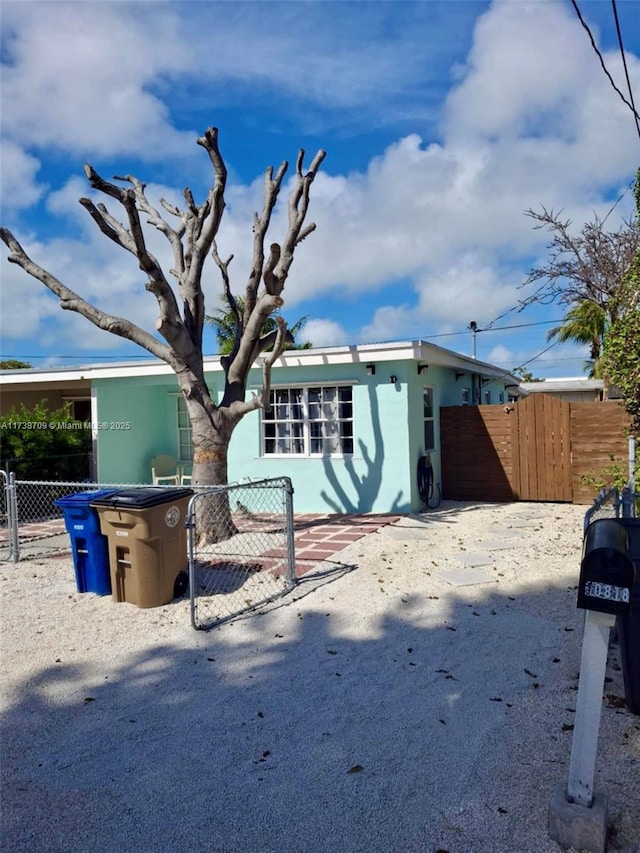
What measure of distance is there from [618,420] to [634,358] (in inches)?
261

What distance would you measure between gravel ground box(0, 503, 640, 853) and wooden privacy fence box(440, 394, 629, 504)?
5.49m

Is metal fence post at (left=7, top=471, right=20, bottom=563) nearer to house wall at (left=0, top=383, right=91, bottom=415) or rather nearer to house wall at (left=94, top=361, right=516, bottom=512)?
house wall at (left=94, top=361, right=516, bottom=512)

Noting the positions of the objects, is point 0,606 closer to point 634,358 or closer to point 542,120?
point 634,358

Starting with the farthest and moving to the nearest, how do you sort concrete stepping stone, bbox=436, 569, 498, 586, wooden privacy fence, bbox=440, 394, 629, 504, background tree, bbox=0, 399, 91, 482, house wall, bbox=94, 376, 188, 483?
house wall, bbox=94, 376, 188, 483 → background tree, bbox=0, 399, 91, 482 → wooden privacy fence, bbox=440, 394, 629, 504 → concrete stepping stone, bbox=436, 569, 498, 586

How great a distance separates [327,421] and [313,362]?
116cm

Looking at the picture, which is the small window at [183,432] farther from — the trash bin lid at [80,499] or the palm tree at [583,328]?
the palm tree at [583,328]

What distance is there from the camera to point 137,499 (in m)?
5.52

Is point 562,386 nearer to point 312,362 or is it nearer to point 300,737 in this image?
point 312,362

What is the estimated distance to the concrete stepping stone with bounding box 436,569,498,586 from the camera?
243 inches

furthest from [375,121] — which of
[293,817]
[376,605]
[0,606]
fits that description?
[293,817]

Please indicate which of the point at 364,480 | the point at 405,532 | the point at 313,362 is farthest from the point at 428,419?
the point at 405,532

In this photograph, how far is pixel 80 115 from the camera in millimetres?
8141

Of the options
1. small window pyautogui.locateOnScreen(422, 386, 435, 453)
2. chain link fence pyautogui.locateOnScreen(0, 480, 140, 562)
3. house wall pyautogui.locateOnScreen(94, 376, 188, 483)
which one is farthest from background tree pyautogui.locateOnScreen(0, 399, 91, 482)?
small window pyautogui.locateOnScreen(422, 386, 435, 453)

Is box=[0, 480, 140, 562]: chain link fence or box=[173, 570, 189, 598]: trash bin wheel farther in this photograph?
box=[0, 480, 140, 562]: chain link fence
